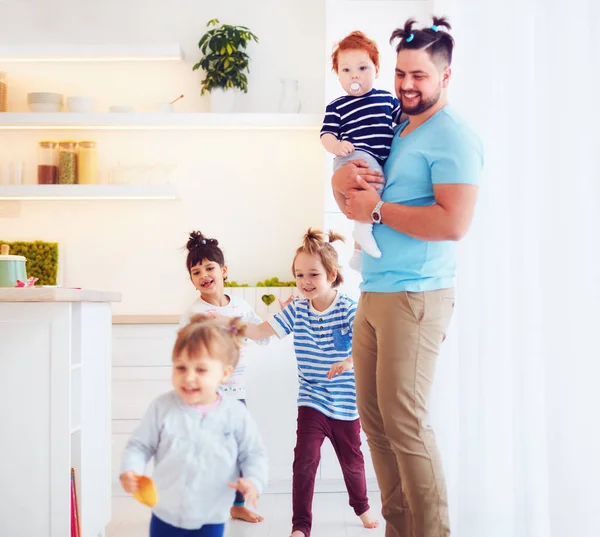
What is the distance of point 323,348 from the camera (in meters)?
2.55

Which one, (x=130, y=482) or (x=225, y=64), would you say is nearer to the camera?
(x=130, y=482)

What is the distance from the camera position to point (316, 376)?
2561 millimetres

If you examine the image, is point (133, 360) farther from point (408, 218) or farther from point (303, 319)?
point (408, 218)

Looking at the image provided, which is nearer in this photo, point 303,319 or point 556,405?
point 556,405

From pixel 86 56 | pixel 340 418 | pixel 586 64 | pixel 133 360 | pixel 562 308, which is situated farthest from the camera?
pixel 86 56

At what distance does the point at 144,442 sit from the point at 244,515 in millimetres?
1630

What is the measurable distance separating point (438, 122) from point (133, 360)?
6.94ft

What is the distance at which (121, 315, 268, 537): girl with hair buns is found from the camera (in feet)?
4.19

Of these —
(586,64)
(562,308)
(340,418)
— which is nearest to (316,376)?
(340,418)

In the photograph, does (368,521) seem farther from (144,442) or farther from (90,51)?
(90,51)

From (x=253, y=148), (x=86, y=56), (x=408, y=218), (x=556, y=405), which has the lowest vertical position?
(x=556, y=405)

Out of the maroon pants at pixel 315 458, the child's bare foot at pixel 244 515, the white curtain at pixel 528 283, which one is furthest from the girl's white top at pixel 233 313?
the white curtain at pixel 528 283

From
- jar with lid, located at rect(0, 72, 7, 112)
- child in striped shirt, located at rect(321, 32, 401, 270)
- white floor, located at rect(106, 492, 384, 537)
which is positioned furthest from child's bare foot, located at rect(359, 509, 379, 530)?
jar with lid, located at rect(0, 72, 7, 112)

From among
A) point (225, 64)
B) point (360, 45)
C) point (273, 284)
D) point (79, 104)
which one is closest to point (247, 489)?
point (360, 45)
